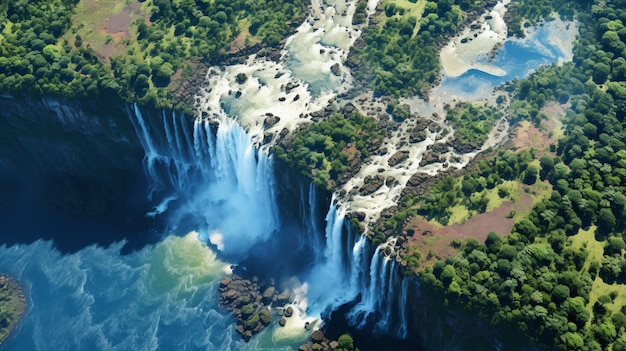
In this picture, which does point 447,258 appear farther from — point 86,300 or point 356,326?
point 86,300

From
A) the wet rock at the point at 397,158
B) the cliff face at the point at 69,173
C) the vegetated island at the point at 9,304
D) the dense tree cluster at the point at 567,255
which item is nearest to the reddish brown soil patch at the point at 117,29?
the cliff face at the point at 69,173

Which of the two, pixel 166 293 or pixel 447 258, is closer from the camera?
pixel 447 258

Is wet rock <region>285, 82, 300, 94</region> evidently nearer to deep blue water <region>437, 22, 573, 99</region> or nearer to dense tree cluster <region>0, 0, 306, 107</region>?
dense tree cluster <region>0, 0, 306, 107</region>

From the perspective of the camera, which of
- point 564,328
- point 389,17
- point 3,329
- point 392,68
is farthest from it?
point 389,17

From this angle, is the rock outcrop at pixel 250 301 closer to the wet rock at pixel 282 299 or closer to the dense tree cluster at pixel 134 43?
the wet rock at pixel 282 299

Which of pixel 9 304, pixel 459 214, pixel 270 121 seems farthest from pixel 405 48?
pixel 9 304

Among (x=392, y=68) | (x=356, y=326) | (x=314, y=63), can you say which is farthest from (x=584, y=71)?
(x=356, y=326)
